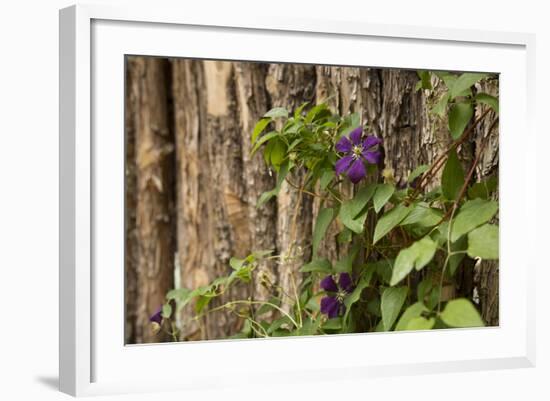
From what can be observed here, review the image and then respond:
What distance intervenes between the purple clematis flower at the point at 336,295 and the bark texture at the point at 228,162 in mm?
92

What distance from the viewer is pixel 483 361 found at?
4.06 ft

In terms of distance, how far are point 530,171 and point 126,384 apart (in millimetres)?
729

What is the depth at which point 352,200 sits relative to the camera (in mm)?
1321

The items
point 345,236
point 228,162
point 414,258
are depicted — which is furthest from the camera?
point 228,162

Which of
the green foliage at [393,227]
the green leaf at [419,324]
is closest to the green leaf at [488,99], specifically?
the green foliage at [393,227]

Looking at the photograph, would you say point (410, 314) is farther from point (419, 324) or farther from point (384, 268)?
point (384, 268)

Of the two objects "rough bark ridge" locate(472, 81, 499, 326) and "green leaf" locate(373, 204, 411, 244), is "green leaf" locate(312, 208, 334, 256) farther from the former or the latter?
"rough bark ridge" locate(472, 81, 499, 326)

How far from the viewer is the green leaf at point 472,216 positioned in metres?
1.19

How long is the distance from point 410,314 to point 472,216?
186 millimetres

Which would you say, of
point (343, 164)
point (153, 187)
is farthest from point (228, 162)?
point (343, 164)

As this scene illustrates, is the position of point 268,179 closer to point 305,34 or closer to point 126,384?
point 305,34

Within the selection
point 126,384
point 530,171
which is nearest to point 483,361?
point 530,171

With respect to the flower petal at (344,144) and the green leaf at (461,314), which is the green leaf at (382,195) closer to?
the flower petal at (344,144)

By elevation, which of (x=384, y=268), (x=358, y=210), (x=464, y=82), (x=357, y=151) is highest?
(x=464, y=82)
